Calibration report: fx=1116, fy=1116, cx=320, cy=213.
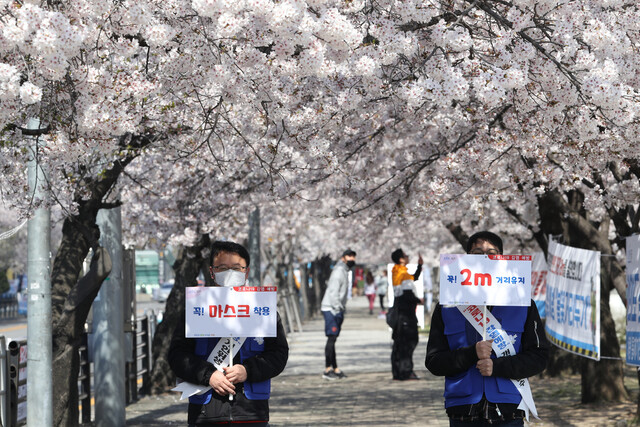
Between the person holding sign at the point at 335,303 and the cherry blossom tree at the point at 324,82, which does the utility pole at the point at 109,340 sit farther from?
the person holding sign at the point at 335,303

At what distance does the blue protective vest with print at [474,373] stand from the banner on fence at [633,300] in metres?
4.11

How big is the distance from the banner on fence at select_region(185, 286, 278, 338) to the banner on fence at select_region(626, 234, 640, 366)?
4735mm

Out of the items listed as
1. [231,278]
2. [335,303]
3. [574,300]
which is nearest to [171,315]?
[335,303]

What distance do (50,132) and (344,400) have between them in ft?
28.5

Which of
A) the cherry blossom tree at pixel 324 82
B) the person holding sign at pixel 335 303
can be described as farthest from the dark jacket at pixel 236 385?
the person holding sign at pixel 335 303

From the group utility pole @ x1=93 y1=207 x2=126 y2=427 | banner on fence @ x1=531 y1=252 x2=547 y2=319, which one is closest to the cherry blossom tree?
utility pole @ x1=93 y1=207 x2=126 y2=427

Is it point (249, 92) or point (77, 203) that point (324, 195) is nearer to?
point (77, 203)

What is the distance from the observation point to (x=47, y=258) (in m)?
9.05

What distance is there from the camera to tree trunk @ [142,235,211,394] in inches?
635

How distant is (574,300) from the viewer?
40.7ft

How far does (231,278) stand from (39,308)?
3.40 meters

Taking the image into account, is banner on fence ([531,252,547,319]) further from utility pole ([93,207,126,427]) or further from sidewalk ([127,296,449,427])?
utility pole ([93,207,126,427])

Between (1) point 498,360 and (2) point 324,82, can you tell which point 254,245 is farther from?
(1) point 498,360

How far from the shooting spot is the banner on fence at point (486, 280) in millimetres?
5875
